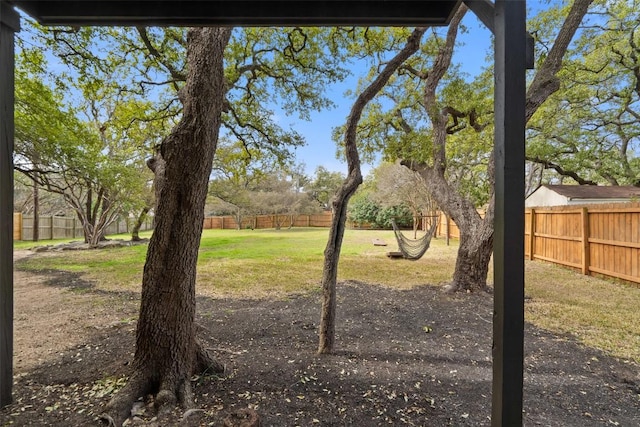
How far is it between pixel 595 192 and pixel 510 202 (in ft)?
36.2

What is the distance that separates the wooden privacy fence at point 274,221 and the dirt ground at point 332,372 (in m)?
16.7

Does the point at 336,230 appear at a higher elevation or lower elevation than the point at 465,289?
higher

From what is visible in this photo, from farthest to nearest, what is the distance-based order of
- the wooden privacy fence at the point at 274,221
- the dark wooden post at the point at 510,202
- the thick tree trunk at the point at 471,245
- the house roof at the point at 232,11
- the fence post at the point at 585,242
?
the wooden privacy fence at the point at 274,221
the fence post at the point at 585,242
the thick tree trunk at the point at 471,245
the house roof at the point at 232,11
the dark wooden post at the point at 510,202

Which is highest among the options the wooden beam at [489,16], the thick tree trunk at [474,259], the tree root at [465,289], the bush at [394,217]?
the wooden beam at [489,16]

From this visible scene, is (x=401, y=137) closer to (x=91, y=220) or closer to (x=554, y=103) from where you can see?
(x=554, y=103)

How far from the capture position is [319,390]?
1.81 meters

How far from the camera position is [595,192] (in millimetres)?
8914

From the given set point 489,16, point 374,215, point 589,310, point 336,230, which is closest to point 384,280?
point 589,310

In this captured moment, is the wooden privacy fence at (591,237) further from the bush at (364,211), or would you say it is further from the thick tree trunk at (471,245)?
the bush at (364,211)

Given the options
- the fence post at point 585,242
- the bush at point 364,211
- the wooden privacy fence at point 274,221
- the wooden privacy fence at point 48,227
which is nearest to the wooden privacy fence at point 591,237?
the fence post at point 585,242

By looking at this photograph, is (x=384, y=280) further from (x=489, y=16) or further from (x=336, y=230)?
(x=489, y=16)

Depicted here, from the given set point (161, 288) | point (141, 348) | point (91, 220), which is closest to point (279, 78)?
point (161, 288)

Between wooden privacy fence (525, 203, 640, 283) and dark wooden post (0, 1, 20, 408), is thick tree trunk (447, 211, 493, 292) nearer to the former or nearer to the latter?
wooden privacy fence (525, 203, 640, 283)

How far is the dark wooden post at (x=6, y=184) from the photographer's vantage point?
1.50 metres
